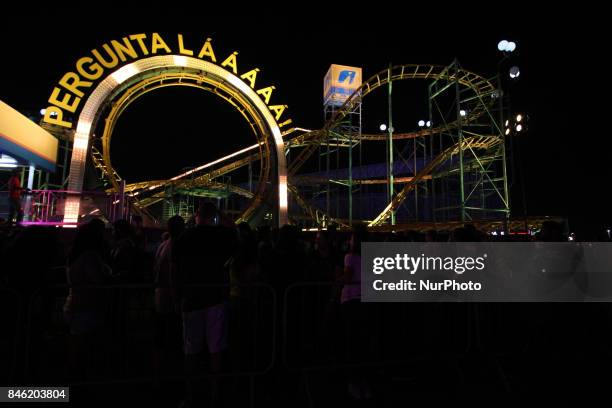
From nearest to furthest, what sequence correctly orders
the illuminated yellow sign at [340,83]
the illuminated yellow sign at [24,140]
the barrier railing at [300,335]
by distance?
the barrier railing at [300,335], the illuminated yellow sign at [24,140], the illuminated yellow sign at [340,83]

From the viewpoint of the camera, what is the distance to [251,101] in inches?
653

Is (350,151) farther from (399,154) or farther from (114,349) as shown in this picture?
(114,349)

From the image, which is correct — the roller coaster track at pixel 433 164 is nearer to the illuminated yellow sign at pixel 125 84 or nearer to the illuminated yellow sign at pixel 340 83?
the illuminated yellow sign at pixel 125 84

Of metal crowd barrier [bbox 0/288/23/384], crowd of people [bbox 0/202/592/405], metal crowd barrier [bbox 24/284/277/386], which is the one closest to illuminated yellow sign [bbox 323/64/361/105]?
crowd of people [bbox 0/202/592/405]

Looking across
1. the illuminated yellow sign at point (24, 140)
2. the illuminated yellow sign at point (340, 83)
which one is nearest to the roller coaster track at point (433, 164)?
the illuminated yellow sign at point (340, 83)

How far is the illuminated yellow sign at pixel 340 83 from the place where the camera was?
3175 centimetres

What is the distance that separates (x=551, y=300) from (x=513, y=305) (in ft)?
1.47

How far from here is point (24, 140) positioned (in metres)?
12.4

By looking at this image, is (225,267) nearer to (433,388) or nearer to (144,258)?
(144,258)

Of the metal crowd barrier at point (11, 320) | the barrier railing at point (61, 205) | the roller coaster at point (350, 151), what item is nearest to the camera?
the metal crowd barrier at point (11, 320)

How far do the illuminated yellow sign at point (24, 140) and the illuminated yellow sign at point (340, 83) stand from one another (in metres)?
21.5

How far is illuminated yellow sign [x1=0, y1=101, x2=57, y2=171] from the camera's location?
1127 centimetres

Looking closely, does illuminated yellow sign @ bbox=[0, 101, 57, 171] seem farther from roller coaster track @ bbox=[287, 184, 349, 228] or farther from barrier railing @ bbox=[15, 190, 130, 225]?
roller coaster track @ bbox=[287, 184, 349, 228]

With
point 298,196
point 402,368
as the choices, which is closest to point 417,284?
point 402,368
